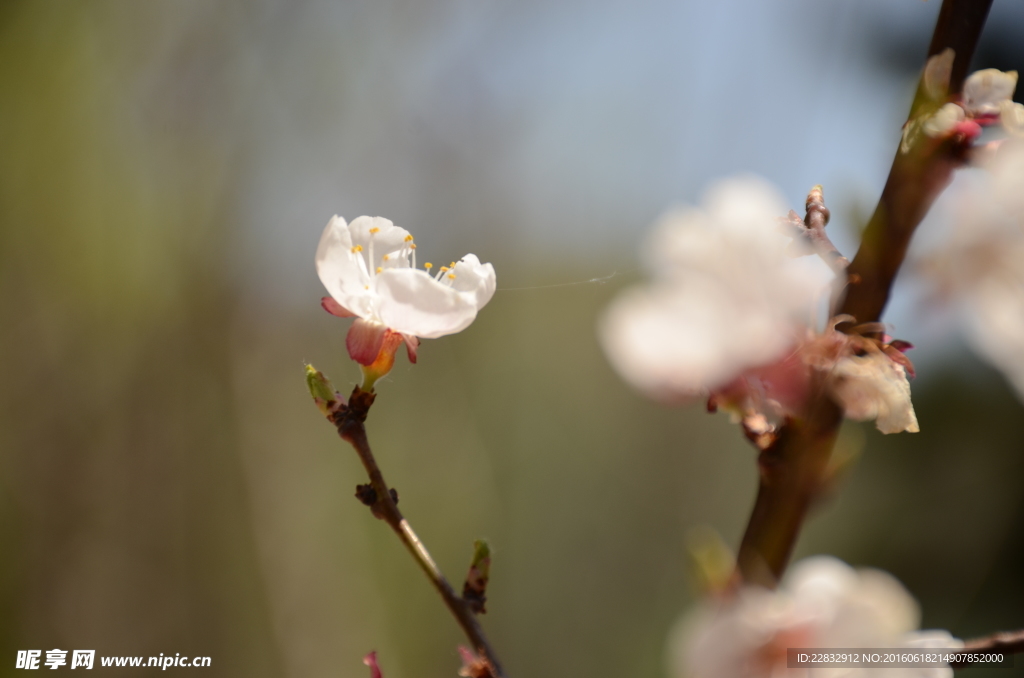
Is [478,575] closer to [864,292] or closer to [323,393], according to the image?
[323,393]

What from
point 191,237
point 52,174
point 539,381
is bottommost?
point 539,381

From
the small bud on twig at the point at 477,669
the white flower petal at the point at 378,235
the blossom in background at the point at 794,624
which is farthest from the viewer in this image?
the white flower petal at the point at 378,235

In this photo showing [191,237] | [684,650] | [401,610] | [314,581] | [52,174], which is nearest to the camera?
[684,650]

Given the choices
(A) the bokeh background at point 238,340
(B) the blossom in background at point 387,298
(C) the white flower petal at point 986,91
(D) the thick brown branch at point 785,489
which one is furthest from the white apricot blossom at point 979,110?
(A) the bokeh background at point 238,340

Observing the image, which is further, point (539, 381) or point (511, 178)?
point (539, 381)

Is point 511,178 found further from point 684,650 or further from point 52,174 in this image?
point 684,650

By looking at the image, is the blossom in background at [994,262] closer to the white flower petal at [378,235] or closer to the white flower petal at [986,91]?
the white flower petal at [986,91]

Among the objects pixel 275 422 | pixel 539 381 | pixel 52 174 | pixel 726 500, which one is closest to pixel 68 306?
pixel 52 174
